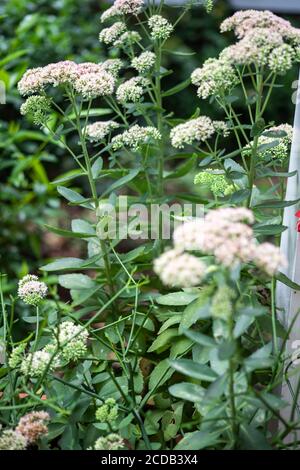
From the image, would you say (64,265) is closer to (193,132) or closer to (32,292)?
(32,292)

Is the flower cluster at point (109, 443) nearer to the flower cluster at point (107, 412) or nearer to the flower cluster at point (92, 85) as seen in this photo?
the flower cluster at point (107, 412)

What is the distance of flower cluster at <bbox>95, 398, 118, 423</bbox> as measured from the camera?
1.12 metres

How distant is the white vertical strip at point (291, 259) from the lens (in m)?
1.41

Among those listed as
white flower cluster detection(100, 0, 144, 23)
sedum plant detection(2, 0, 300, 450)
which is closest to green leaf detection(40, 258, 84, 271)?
sedum plant detection(2, 0, 300, 450)

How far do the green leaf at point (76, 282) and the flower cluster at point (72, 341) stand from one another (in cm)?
35

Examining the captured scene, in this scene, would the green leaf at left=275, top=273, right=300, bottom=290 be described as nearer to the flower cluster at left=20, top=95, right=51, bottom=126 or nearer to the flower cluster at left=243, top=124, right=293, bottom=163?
→ the flower cluster at left=243, top=124, right=293, bottom=163

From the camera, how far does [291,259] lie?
1.50m

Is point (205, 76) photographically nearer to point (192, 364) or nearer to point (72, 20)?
point (192, 364)

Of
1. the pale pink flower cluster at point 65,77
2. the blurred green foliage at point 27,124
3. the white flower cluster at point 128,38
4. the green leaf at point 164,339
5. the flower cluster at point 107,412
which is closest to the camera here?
the flower cluster at point 107,412

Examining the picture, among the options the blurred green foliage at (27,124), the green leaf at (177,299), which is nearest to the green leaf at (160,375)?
the green leaf at (177,299)

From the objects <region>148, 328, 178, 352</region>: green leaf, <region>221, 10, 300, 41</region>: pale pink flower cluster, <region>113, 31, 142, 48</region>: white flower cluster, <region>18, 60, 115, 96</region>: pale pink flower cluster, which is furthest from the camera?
<region>113, 31, 142, 48</region>: white flower cluster
